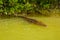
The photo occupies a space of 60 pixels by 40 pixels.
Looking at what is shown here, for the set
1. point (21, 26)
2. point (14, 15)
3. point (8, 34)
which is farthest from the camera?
point (14, 15)

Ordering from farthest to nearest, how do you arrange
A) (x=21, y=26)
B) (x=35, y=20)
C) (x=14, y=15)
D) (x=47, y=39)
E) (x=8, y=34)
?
(x=14, y=15)
(x=35, y=20)
(x=21, y=26)
(x=8, y=34)
(x=47, y=39)

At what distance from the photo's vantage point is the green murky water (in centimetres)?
570

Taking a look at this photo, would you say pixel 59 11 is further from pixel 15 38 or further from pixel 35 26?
pixel 15 38

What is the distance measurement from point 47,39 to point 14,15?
7.56ft

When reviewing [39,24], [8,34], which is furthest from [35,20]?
[8,34]

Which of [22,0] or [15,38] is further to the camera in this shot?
[22,0]

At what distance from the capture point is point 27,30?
616 centimetres

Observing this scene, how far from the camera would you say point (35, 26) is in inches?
254

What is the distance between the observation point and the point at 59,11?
7.81 meters

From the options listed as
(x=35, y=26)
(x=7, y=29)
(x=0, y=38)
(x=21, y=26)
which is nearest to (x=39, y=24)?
(x=35, y=26)

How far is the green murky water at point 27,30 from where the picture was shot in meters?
5.70

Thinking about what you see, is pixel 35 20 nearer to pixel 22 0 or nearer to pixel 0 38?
pixel 22 0

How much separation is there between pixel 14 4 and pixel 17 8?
0.19m

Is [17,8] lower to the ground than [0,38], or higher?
higher
